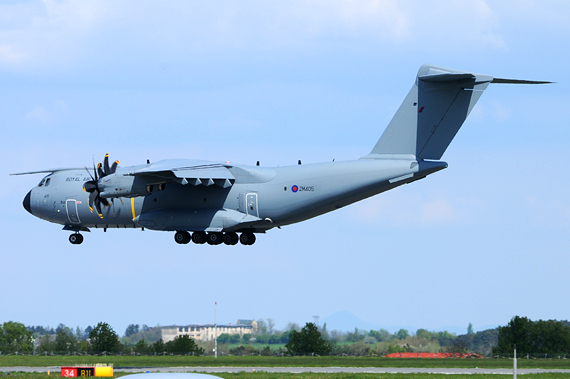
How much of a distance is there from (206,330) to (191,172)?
23.3 metres

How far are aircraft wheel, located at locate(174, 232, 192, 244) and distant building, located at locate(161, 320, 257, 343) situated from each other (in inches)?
590

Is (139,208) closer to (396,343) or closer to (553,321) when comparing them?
(396,343)

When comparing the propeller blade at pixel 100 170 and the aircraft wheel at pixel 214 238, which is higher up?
the propeller blade at pixel 100 170

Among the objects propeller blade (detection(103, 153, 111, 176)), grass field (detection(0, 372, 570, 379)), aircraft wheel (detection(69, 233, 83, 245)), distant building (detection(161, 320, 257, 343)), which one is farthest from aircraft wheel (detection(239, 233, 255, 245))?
distant building (detection(161, 320, 257, 343))

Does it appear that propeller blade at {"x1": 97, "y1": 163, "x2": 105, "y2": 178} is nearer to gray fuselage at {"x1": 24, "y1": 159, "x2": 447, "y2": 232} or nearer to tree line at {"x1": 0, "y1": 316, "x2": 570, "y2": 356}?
gray fuselage at {"x1": 24, "y1": 159, "x2": 447, "y2": 232}

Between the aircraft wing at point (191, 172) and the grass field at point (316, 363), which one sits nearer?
the aircraft wing at point (191, 172)

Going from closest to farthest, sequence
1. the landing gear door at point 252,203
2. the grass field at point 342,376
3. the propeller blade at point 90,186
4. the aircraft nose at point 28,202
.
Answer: the grass field at point 342,376, the propeller blade at point 90,186, the landing gear door at point 252,203, the aircraft nose at point 28,202

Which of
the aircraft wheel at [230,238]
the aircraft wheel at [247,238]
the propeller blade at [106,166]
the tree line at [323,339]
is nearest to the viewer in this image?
the propeller blade at [106,166]

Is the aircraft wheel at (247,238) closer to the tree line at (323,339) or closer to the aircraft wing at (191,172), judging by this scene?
the aircraft wing at (191,172)

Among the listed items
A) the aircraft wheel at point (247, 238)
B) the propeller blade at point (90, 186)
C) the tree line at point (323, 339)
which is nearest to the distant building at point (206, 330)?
the tree line at point (323, 339)

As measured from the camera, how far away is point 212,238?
36469 millimetres

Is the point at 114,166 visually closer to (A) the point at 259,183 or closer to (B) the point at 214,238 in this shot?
(B) the point at 214,238

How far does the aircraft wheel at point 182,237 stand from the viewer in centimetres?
3669

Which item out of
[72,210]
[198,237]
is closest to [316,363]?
[198,237]
